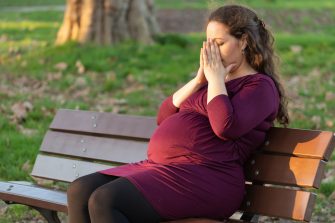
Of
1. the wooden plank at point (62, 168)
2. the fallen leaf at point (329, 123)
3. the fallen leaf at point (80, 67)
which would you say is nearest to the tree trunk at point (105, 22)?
the fallen leaf at point (80, 67)

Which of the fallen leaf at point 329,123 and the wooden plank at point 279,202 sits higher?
the wooden plank at point 279,202

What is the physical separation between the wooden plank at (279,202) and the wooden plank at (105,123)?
943mm

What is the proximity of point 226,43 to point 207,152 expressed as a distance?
56cm

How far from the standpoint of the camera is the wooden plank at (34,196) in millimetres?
4199

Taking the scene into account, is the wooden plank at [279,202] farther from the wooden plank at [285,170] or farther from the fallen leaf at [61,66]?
the fallen leaf at [61,66]

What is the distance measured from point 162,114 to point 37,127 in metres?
3.56

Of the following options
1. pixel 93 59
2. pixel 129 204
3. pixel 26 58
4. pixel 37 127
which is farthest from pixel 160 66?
pixel 129 204

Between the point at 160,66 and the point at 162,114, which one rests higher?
the point at 162,114

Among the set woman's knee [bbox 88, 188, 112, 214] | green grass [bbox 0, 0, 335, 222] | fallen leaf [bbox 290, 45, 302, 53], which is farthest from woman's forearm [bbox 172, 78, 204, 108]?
fallen leaf [bbox 290, 45, 302, 53]

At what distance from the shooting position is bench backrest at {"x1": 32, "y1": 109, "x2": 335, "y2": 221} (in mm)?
3789

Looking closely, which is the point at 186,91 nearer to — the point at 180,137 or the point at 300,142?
the point at 180,137

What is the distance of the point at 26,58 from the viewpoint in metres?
10.7

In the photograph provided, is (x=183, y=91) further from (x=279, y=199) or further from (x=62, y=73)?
(x=62, y=73)

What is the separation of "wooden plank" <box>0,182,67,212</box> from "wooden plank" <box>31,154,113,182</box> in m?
0.42
